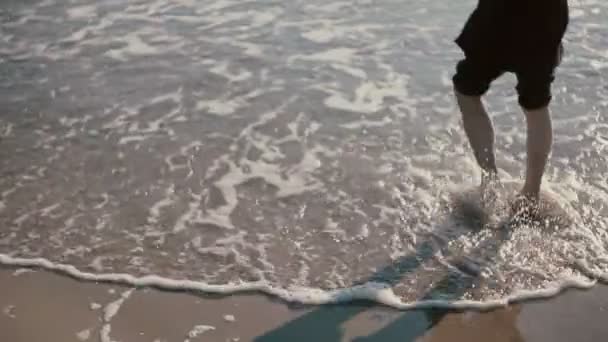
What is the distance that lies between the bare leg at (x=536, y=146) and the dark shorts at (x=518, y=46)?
73 mm

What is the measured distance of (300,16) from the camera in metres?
6.30

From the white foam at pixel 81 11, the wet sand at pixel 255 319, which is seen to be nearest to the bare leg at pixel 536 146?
the wet sand at pixel 255 319

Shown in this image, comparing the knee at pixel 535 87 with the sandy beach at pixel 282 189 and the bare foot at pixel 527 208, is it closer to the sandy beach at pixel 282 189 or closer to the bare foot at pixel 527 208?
the bare foot at pixel 527 208

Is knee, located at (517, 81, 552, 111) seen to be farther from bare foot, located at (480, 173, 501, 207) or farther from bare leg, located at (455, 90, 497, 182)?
bare foot, located at (480, 173, 501, 207)

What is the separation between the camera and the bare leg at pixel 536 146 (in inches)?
133

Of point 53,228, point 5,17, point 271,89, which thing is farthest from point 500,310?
point 5,17

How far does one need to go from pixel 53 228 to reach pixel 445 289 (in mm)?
1871

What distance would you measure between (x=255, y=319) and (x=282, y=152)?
1.47 m

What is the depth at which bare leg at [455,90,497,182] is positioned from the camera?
3.51 metres

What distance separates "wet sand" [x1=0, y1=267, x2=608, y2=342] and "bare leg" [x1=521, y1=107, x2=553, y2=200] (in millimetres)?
617

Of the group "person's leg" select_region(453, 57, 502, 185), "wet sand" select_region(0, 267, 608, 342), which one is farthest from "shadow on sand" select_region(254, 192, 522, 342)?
"person's leg" select_region(453, 57, 502, 185)

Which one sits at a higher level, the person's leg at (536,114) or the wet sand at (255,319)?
the person's leg at (536,114)

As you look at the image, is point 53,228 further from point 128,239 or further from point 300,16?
point 300,16

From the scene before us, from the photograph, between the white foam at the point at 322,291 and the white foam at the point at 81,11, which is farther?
the white foam at the point at 81,11
